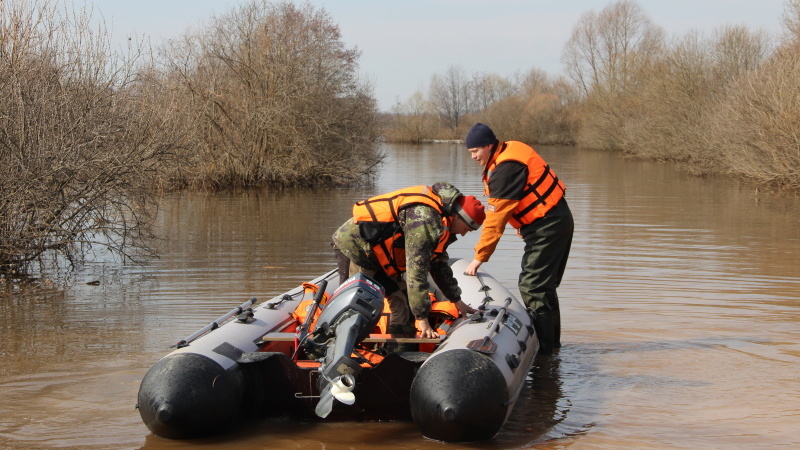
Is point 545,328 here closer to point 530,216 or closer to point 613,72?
point 530,216

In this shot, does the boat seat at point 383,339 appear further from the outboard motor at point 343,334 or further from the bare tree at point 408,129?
the bare tree at point 408,129

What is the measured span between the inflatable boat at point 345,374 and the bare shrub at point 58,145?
4.75 metres

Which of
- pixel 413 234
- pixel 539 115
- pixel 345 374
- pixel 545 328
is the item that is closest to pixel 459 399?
pixel 345 374

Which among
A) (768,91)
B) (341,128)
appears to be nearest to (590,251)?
(768,91)

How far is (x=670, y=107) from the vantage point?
37.2m

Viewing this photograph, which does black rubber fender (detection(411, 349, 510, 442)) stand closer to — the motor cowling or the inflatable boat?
the inflatable boat

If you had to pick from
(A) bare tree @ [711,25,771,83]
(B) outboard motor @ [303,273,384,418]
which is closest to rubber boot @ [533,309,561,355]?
(B) outboard motor @ [303,273,384,418]

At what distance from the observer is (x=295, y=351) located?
5656mm

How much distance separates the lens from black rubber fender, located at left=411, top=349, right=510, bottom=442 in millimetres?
4875

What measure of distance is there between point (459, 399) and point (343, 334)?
744 mm

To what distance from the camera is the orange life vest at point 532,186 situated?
6.79 meters

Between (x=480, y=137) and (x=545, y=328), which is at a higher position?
(x=480, y=137)

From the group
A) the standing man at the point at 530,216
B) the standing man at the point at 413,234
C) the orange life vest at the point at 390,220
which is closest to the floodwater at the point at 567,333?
the standing man at the point at 530,216

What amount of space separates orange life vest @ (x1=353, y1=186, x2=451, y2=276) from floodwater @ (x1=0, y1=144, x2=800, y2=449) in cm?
109
